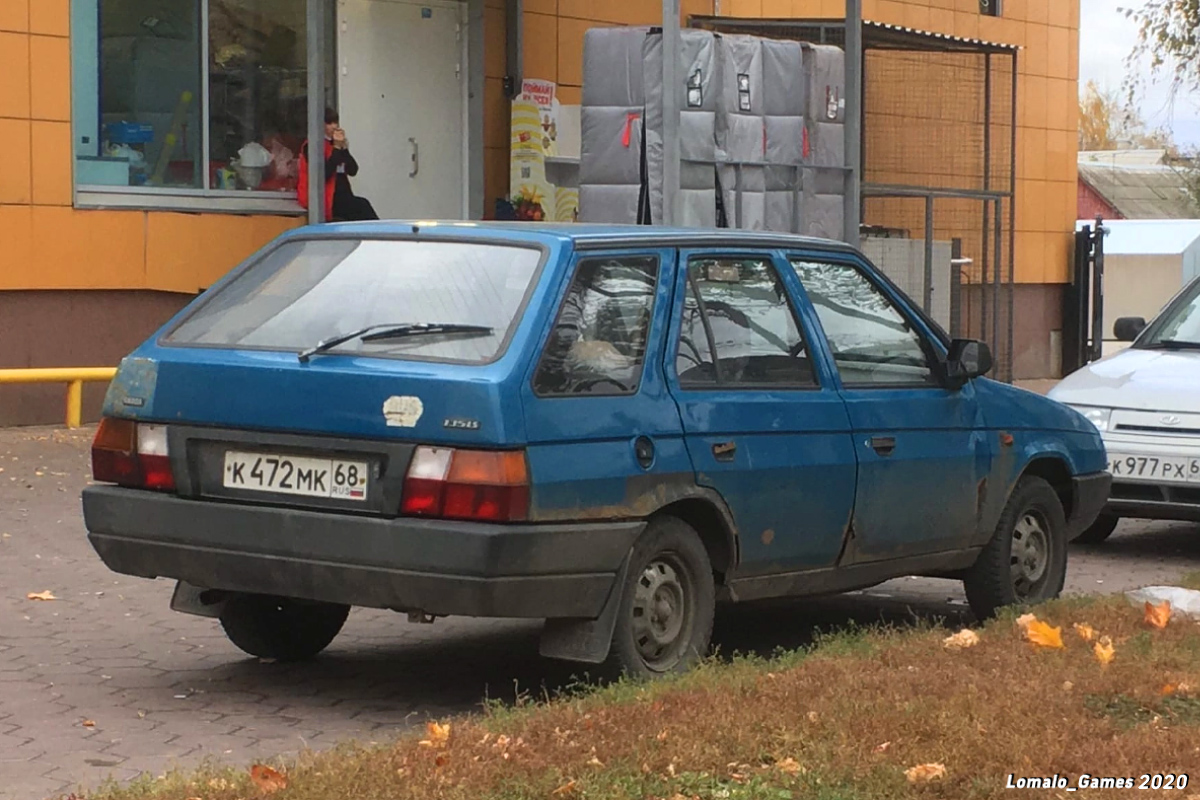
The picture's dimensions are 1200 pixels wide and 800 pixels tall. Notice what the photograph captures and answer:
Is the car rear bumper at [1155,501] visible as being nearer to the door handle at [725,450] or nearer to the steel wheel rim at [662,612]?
the door handle at [725,450]

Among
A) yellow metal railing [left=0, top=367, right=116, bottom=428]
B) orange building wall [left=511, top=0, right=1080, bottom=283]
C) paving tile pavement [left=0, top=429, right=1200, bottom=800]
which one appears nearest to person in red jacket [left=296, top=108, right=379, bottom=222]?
yellow metal railing [left=0, top=367, right=116, bottom=428]

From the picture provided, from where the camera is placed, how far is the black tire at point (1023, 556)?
26.9 feet

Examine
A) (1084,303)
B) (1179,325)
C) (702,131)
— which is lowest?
(1179,325)

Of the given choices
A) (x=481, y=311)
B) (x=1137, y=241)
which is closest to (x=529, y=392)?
(x=481, y=311)

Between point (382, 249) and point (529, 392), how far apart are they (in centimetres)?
100

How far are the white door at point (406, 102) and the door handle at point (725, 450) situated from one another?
11.0 metres

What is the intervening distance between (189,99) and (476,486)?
417 inches

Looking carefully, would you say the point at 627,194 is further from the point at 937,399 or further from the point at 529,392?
the point at 529,392

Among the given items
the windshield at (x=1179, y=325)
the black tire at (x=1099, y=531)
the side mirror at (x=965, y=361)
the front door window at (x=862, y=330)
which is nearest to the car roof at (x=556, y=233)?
the front door window at (x=862, y=330)

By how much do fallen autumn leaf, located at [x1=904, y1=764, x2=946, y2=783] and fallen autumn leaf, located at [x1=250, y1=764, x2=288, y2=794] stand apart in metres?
1.55

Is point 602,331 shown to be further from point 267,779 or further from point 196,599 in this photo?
point 267,779

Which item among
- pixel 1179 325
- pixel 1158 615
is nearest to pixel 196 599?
pixel 1158 615

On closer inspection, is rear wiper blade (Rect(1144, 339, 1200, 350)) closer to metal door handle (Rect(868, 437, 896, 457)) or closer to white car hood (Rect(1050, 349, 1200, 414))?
white car hood (Rect(1050, 349, 1200, 414))

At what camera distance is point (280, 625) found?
7.30 metres
